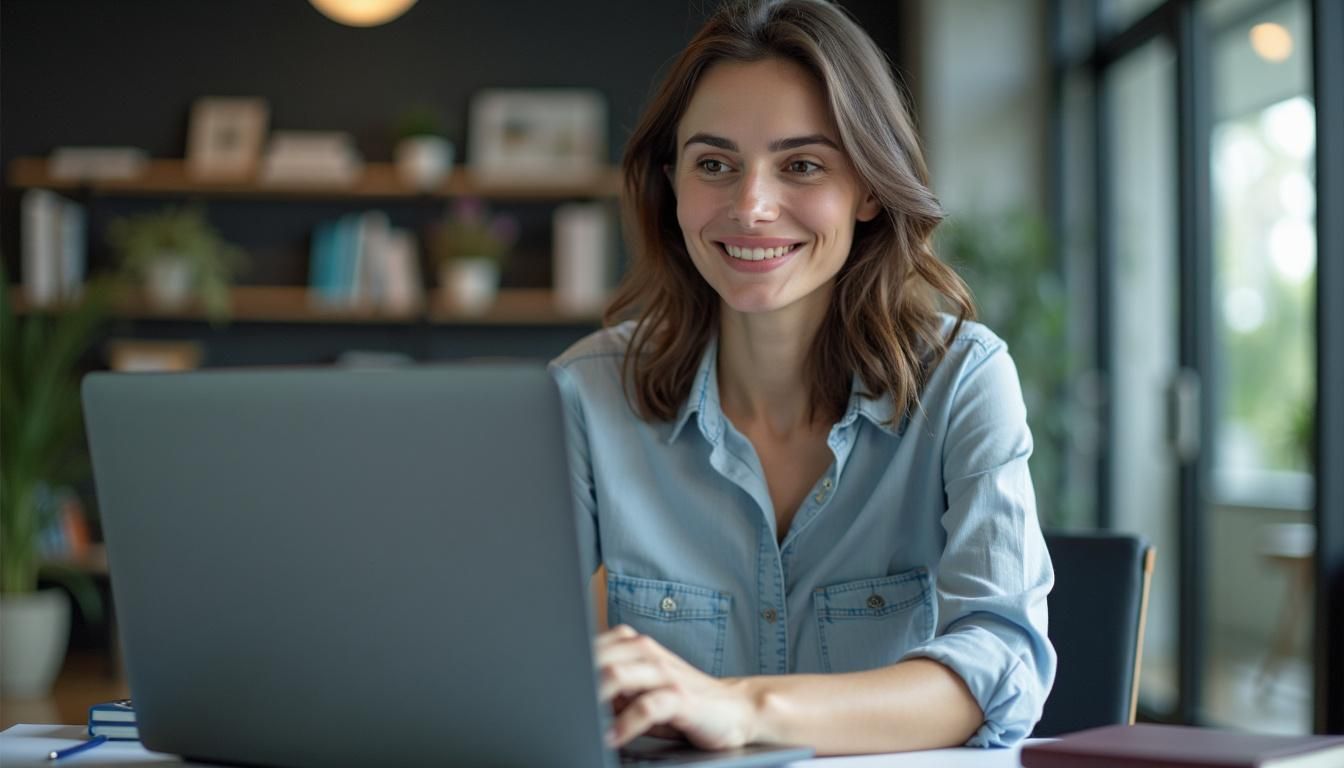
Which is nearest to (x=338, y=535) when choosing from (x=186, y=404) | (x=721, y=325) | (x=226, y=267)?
(x=186, y=404)

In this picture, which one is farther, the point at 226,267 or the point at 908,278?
the point at 226,267

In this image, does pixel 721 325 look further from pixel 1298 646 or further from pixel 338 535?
pixel 1298 646

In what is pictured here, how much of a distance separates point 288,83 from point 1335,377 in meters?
4.15

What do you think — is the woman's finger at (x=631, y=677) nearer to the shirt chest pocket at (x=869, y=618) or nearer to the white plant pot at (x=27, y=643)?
the shirt chest pocket at (x=869, y=618)

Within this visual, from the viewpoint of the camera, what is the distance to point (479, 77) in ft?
18.9

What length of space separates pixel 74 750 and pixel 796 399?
0.85 m

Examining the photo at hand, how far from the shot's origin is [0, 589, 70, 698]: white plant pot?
4914mm

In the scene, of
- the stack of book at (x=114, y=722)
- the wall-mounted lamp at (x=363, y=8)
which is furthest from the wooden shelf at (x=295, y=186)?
the stack of book at (x=114, y=722)

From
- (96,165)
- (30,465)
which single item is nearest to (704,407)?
(30,465)

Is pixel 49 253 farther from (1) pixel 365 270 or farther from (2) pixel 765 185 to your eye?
A: (2) pixel 765 185

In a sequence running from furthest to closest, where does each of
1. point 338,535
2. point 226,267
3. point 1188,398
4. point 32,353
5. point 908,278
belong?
point 226,267
point 32,353
point 1188,398
point 908,278
point 338,535

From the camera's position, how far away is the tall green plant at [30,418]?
4992 mm

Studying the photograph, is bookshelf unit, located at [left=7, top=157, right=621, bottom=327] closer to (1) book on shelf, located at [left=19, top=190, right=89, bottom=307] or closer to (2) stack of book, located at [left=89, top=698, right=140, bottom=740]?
(1) book on shelf, located at [left=19, top=190, right=89, bottom=307]

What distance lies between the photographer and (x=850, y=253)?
5.49 feet
